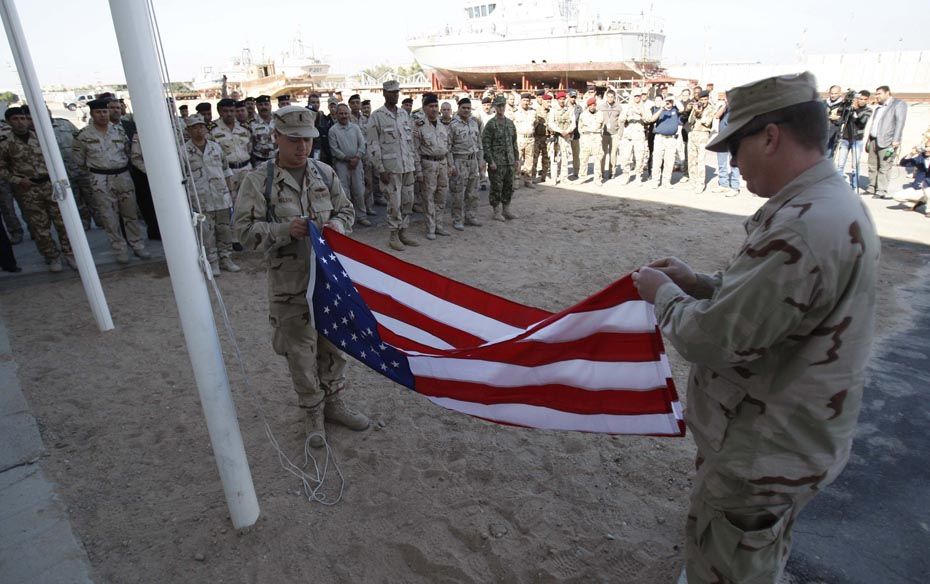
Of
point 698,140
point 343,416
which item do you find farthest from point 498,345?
point 698,140

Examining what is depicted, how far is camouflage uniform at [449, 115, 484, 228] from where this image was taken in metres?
8.97

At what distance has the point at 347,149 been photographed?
29.4 ft

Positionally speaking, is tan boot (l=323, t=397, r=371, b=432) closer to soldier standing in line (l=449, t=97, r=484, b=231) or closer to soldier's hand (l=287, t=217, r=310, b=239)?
soldier's hand (l=287, t=217, r=310, b=239)

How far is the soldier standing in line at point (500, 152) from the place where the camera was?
9398 millimetres

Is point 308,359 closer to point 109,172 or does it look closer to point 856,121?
point 109,172

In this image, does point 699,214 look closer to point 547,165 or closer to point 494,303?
point 547,165

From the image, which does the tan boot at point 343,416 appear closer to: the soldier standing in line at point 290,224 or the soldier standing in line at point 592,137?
the soldier standing in line at point 290,224

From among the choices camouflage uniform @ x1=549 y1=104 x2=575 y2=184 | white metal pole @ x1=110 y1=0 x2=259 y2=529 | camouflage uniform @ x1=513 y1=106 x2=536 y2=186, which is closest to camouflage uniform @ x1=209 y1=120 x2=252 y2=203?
white metal pole @ x1=110 y1=0 x2=259 y2=529

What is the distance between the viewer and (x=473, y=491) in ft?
10.0

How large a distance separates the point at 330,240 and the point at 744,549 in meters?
2.27

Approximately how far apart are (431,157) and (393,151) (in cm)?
80

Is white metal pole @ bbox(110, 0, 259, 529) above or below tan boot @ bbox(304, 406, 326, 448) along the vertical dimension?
above

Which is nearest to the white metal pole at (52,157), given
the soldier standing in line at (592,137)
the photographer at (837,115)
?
the soldier standing in line at (592,137)

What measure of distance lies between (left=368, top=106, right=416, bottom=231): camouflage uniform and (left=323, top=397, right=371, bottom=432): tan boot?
15.3ft
